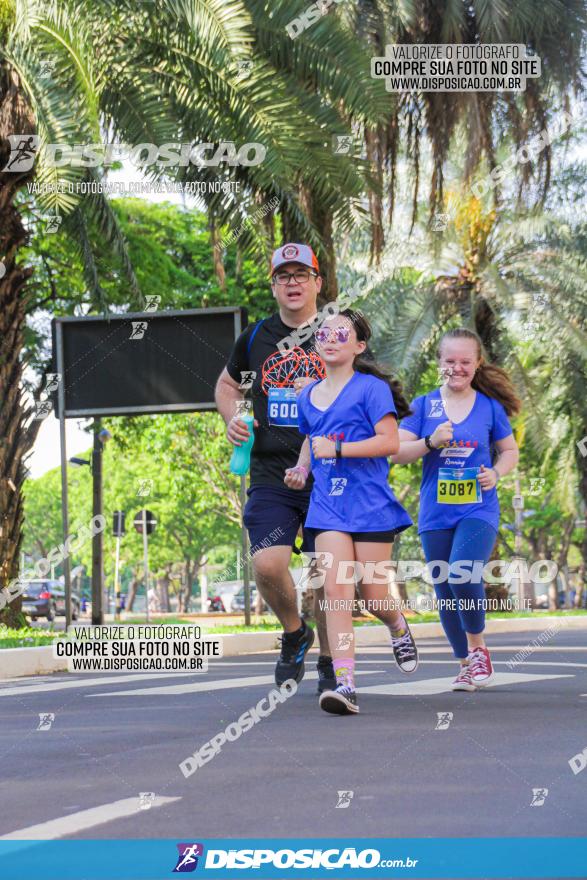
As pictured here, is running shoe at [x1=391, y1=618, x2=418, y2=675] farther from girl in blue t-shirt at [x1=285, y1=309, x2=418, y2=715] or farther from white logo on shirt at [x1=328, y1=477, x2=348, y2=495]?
white logo on shirt at [x1=328, y1=477, x2=348, y2=495]

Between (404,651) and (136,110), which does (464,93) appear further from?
(404,651)

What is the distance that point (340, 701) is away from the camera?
6.87 m

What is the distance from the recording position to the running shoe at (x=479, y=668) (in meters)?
8.34

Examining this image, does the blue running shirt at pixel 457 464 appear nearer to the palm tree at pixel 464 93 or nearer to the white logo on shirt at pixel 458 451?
the white logo on shirt at pixel 458 451

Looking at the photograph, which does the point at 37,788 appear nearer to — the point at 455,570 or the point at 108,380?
the point at 455,570

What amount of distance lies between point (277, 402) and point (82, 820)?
146 inches

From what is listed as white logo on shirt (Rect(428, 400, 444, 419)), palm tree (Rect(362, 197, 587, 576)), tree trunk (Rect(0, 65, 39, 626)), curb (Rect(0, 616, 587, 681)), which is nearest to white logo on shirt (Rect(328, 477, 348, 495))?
white logo on shirt (Rect(428, 400, 444, 419))

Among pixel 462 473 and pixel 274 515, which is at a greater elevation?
pixel 462 473

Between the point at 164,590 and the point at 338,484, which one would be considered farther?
the point at 164,590

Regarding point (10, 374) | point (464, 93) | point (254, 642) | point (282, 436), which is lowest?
point (254, 642)

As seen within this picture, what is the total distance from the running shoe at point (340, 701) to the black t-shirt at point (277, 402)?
3.79 feet

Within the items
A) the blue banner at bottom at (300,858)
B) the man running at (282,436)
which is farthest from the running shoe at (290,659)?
the blue banner at bottom at (300,858)

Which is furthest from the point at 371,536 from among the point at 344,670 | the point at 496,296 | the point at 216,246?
the point at 496,296

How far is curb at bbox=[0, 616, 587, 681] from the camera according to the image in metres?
12.4
